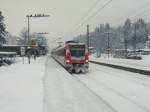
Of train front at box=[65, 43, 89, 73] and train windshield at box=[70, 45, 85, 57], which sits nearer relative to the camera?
train front at box=[65, 43, 89, 73]

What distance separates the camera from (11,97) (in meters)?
13.0

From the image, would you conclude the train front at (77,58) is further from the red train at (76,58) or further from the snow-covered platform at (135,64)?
the snow-covered platform at (135,64)

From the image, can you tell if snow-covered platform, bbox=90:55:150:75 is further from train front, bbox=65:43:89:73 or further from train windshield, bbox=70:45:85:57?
train windshield, bbox=70:45:85:57

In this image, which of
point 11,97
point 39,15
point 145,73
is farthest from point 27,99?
point 39,15

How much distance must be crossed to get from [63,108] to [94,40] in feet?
538

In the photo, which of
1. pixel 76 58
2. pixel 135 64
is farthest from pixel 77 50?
pixel 135 64

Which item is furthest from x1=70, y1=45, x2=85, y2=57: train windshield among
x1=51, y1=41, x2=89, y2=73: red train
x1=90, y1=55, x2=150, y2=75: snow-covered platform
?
x1=90, y1=55, x2=150, y2=75: snow-covered platform

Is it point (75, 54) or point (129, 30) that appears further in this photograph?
point (129, 30)

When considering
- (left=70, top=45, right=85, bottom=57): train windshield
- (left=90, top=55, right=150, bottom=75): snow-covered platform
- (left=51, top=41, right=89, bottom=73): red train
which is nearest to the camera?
(left=51, top=41, right=89, bottom=73): red train

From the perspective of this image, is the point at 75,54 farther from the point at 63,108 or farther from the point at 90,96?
the point at 63,108

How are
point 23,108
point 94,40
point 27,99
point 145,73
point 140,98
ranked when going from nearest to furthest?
point 23,108 < point 27,99 < point 140,98 < point 145,73 < point 94,40

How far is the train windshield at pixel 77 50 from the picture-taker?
31109mm

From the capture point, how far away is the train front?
3077 centimetres

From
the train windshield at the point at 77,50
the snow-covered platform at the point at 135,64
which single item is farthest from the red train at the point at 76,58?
the snow-covered platform at the point at 135,64
